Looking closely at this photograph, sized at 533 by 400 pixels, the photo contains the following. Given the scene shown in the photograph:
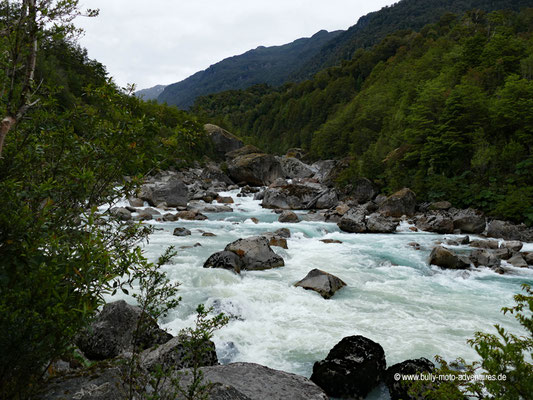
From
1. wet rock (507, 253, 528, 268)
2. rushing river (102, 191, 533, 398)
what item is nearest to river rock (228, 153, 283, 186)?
rushing river (102, 191, 533, 398)

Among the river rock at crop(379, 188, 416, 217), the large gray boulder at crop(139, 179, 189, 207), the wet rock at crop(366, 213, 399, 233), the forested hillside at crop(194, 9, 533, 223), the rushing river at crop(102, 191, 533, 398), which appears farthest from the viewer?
the large gray boulder at crop(139, 179, 189, 207)

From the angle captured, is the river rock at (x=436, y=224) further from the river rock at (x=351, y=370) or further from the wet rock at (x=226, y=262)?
the river rock at (x=351, y=370)

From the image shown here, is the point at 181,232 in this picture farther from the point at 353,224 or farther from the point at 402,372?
the point at 402,372

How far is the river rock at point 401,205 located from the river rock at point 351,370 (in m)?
20.1

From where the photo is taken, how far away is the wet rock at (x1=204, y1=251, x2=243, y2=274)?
Answer: 11.4m

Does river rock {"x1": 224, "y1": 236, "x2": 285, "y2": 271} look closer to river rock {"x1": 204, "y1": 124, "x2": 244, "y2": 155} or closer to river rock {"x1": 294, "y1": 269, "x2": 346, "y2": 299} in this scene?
river rock {"x1": 294, "y1": 269, "x2": 346, "y2": 299}

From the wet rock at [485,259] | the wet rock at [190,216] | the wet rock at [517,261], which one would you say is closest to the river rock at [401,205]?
the wet rock at [517,261]

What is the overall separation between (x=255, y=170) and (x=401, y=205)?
21948 mm

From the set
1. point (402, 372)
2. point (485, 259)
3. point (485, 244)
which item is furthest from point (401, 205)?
point (402, 372)

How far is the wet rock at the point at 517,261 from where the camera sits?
1327 cm

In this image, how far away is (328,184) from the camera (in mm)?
38719

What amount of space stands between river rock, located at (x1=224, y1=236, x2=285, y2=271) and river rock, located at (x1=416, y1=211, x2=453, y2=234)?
40.3ft

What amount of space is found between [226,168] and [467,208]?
99.7ft

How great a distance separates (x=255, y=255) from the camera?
40.7 feet
